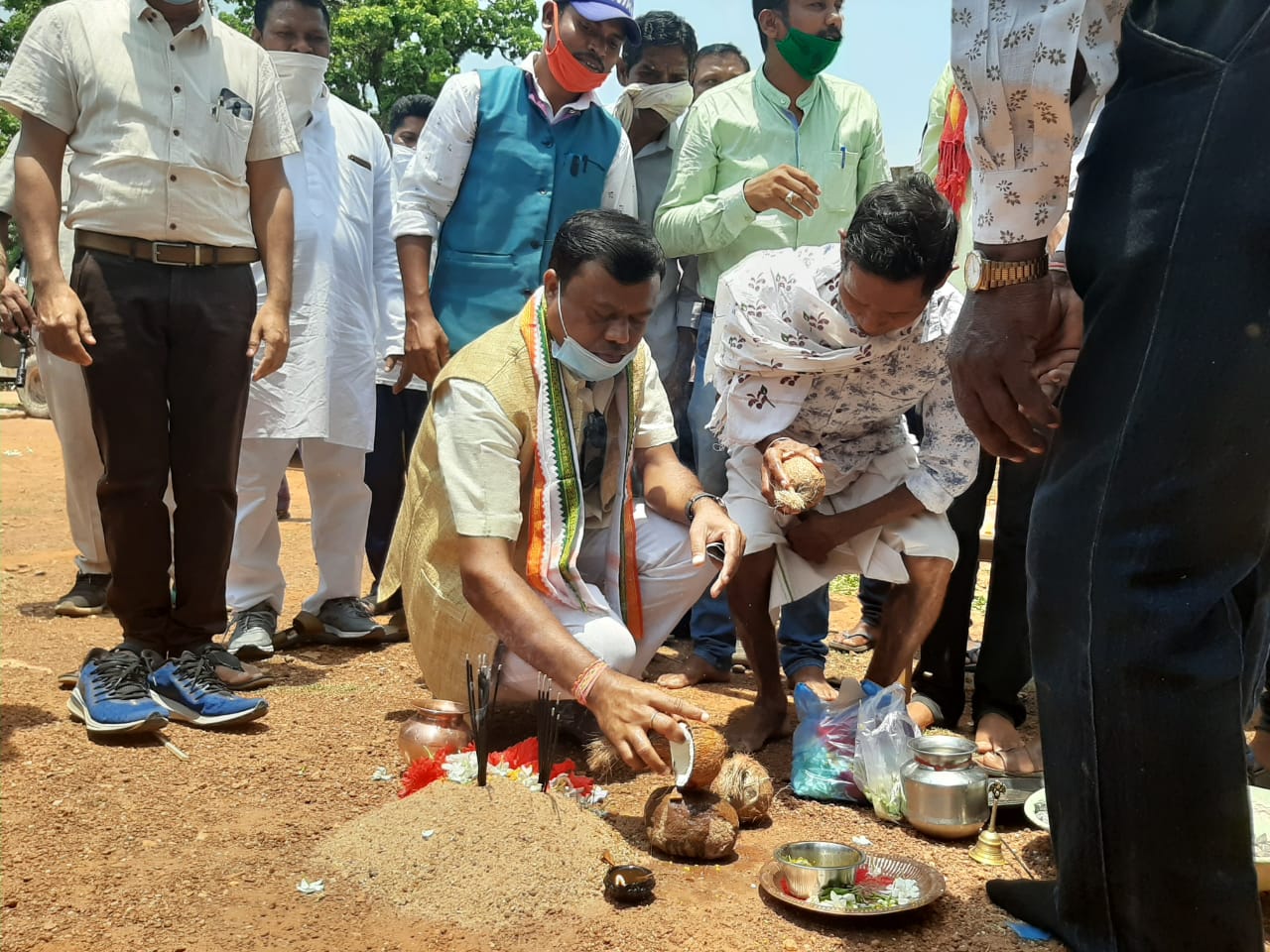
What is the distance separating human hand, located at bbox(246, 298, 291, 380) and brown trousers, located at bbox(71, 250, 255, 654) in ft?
0.17

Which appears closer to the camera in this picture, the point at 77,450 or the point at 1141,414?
the point at 1141,414

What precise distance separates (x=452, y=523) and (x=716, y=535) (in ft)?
2.67

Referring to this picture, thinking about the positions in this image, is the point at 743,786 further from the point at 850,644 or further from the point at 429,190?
the point at 429,190

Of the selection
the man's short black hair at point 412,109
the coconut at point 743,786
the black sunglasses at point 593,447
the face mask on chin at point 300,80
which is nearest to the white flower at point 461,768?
the coconut at point 743,786

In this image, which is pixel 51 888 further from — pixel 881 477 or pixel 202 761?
pixel 881 477

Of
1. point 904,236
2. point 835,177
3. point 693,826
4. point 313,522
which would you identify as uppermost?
point 835,177

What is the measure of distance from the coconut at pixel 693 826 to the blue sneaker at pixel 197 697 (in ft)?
5.06

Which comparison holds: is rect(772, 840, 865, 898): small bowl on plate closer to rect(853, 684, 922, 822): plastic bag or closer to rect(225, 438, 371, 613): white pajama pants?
rect(853, 684, 922, 822): plastic bag

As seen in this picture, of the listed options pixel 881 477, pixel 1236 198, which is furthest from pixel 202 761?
pixel 1236 198

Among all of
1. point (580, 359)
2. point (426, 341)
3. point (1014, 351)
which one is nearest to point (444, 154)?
point (426, 341)

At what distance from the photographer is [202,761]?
3445mm

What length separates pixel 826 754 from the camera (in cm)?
341

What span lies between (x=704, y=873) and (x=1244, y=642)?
1434 millimetres

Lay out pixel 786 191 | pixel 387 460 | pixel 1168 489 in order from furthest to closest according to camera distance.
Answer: pixel 387 460 < pixel 786 191 < pixel 1168 489
